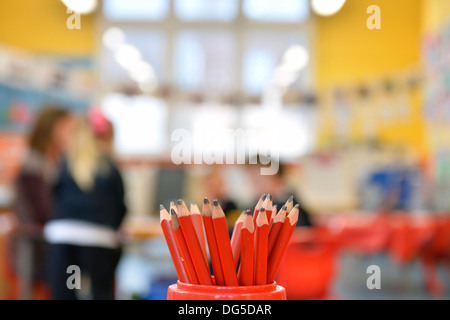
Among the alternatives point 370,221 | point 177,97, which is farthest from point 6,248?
point 177,97

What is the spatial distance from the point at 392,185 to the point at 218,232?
6.75 metres

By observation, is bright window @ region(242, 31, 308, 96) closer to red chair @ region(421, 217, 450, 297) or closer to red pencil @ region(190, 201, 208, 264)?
red chair @ region(421, 217, 450, 297)

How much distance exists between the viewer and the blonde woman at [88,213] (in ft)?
7.93

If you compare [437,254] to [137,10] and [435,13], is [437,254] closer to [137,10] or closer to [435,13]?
[435,13]

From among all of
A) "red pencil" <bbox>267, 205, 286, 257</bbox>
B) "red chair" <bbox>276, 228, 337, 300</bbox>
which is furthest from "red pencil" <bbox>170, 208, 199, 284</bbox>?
"red chair" <bbox>276, 228, 337, 300</bbox>

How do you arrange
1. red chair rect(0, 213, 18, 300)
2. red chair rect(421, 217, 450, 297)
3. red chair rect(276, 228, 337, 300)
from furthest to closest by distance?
1. red chair rect(421, 217, 450, 297)
2. red chair rect(0, 213, 18, 300)
3. red chair rect(276, 228, 337, 300)

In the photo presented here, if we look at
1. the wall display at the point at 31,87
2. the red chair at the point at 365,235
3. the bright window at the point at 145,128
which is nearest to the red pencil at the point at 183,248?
the red chair at the point at 365,235

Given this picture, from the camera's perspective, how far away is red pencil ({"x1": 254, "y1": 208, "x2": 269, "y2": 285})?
681 millimetres

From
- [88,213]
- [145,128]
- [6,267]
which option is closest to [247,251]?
[88,213]

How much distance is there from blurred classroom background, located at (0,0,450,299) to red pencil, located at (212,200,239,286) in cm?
50

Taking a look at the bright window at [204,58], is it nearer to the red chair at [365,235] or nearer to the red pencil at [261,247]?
the red chair at [365,235]

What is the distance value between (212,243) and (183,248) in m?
0.04

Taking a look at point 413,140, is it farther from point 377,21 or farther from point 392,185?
point 377,21

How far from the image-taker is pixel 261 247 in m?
0.69
